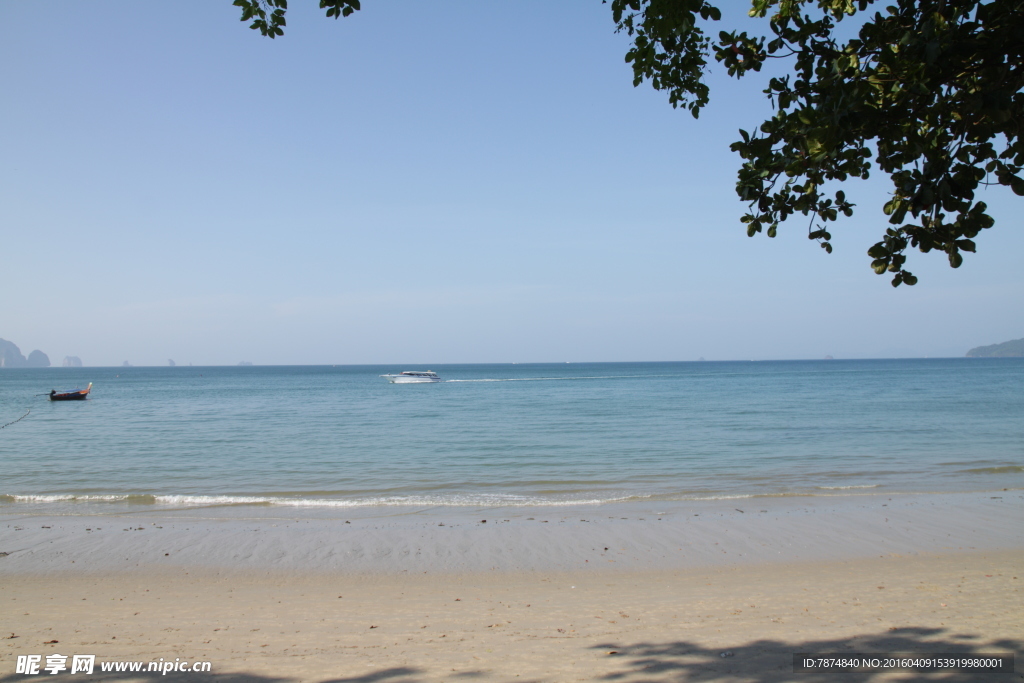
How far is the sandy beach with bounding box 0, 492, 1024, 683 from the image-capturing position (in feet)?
19.1

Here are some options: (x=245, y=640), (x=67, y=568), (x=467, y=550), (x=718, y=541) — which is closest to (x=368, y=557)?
(x=467, y=550)

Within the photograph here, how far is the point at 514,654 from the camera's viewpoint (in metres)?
5.86

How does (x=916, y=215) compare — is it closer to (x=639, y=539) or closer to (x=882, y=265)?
(x=882, y=265)

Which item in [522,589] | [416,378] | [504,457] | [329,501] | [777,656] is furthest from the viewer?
[416,378]

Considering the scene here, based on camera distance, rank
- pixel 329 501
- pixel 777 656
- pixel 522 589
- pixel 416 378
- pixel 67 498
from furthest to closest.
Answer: pixel 416 378 < pixel 67 498 < pixel 329 501 < pixel 522 589 < pixel 777 656

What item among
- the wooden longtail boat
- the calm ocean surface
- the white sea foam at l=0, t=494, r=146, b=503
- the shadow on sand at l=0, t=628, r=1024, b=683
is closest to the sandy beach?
the shadow on sand at l=0, t=628, r=1024, b=683

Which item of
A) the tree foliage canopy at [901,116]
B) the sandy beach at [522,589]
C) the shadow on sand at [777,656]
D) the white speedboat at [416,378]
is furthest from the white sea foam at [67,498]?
the white speedboat at [416,378]

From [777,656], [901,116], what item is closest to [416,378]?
[777,656]

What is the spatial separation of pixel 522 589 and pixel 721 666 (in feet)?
11.3

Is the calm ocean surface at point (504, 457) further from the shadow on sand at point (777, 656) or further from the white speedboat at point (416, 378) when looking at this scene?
the white speedboat at point (416, 378)

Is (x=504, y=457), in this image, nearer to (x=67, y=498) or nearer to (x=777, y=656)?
(x=67, y=498)

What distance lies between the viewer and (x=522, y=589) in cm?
842

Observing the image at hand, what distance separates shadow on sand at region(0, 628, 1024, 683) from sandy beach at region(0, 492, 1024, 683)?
3cm

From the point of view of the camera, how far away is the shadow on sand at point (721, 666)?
516 cm
